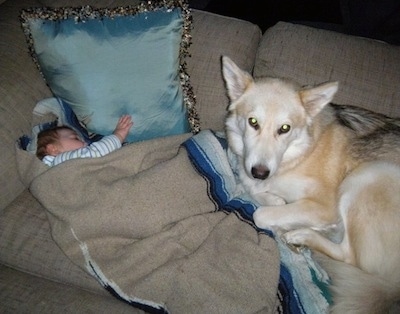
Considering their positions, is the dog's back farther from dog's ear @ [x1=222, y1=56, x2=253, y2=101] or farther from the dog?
dog's ear @ [x1=222, y1=56, x2=253, y2=101]

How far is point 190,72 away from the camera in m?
2.19

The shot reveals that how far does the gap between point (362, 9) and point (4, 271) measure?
276 centimetres

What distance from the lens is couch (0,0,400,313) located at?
152cm

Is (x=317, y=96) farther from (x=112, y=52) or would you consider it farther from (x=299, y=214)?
(x=112, y=52)

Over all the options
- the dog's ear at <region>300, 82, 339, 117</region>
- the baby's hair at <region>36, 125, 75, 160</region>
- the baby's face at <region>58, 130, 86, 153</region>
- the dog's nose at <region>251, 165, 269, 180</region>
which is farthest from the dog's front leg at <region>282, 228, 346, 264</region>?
the baby's hair at <region>36, 125, 75, 160</region>

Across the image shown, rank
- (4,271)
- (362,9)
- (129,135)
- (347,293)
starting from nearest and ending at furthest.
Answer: (347,293) → (4,271) → (129,135) → (362,9)

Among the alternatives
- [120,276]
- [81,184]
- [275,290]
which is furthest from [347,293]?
[81,184]

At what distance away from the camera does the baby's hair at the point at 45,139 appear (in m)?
1.98

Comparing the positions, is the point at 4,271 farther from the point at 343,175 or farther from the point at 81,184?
the point at 343,175

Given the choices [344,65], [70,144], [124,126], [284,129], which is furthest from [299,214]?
[70,144]

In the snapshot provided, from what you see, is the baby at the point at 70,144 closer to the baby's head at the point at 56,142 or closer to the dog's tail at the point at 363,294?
the baby's head at the point at 56,142

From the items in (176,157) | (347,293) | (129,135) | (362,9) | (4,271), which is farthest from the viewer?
(362,9)

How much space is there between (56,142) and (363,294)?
1.65m

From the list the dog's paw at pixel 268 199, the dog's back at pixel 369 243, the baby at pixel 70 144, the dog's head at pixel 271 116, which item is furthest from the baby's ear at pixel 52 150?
the dog's back at pixel 369 243
